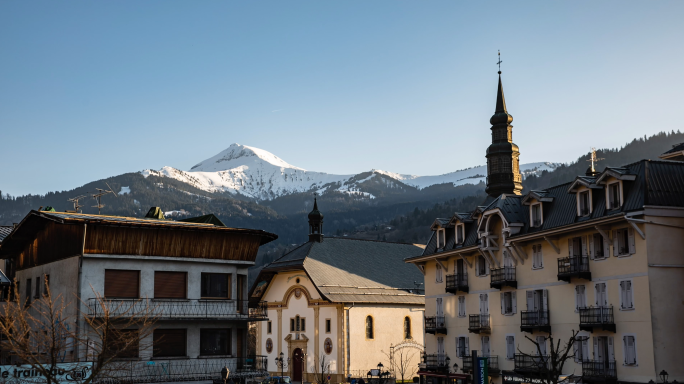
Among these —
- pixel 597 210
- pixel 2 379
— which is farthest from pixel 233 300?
pixel 597 210

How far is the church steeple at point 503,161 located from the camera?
7731 centimetres

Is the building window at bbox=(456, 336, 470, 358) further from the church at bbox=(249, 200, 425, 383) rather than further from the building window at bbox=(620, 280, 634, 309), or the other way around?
the church at bbox=(249, 200, 425, 383)

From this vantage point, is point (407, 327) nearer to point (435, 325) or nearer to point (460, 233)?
point (435, 325)

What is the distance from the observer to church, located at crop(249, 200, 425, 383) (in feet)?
274

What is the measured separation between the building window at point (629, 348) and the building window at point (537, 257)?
9.80 meters

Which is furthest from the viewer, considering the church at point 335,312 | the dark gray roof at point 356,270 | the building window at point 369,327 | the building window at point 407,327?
the building window at point 407,327

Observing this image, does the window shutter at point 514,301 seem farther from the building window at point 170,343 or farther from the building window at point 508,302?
the building window at point 170,343

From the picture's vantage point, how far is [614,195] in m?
46.8

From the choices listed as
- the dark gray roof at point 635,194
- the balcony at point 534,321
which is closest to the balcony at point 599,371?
the balcony at point 534,321

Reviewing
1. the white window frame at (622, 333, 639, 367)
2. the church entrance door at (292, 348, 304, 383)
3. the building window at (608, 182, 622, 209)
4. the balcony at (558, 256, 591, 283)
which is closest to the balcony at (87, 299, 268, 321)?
the balcony at (558, 256, 591, 283)

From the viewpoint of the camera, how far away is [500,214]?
188ft

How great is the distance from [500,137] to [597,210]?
32.3m

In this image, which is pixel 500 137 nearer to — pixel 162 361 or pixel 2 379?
pixel 162 361

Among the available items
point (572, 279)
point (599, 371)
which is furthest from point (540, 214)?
point (599, 371)
